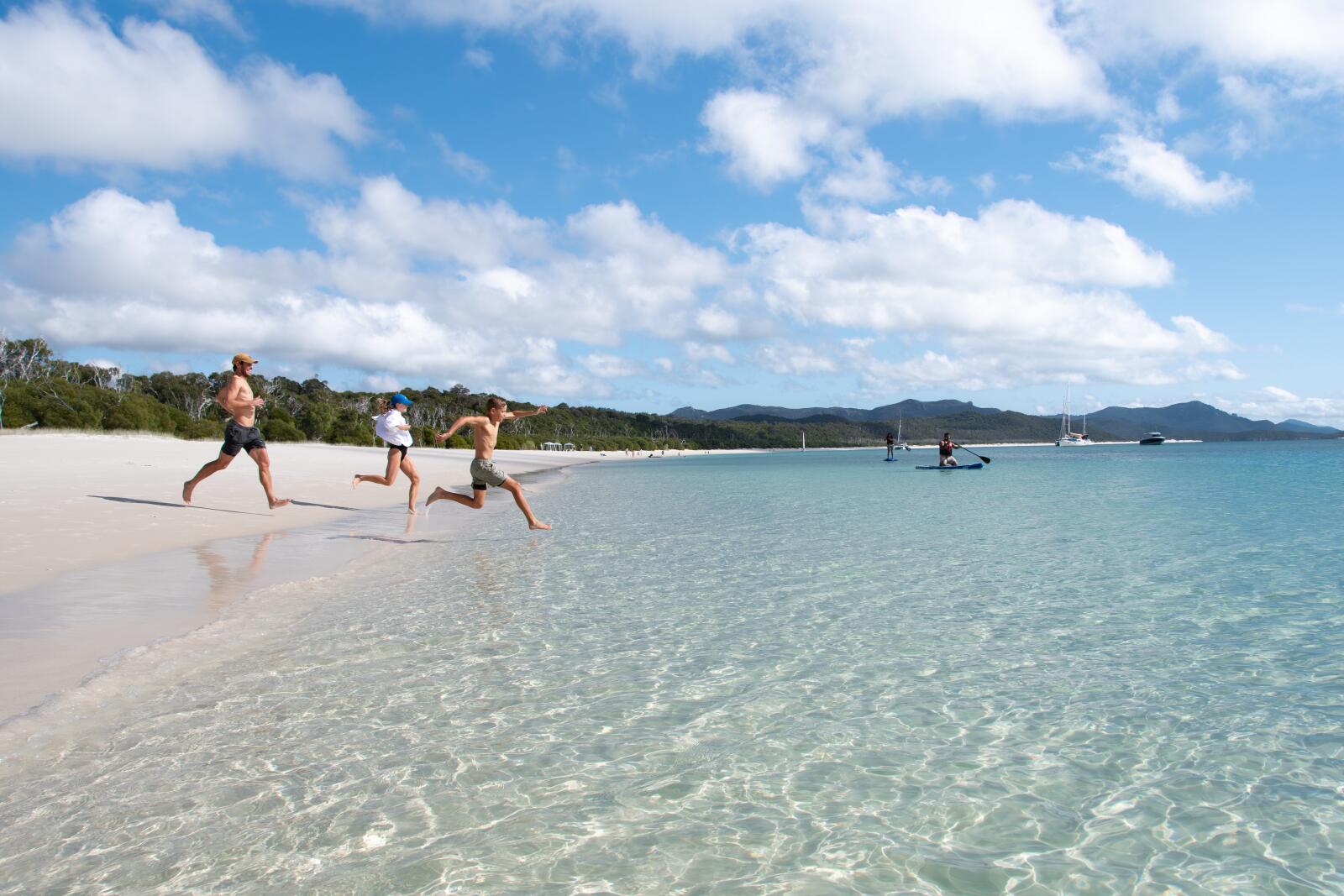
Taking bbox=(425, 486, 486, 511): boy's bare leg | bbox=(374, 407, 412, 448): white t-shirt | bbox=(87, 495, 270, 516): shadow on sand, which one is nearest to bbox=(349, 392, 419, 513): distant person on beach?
bbox=(374, 407, 412, 448): white t-shirt

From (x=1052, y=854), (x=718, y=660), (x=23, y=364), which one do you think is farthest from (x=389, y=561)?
(x=23, y=364)

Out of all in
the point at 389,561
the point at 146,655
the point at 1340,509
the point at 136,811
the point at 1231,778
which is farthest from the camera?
the point at 1340,509

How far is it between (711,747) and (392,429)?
13.1 metres

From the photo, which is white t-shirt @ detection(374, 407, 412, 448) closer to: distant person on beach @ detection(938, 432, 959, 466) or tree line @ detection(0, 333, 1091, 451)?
tree line @ detection(0, 333, 1091, 451)

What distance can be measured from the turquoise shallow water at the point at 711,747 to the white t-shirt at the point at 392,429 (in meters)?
6.03

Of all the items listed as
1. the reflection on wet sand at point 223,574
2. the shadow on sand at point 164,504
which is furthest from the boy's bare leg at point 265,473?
the reflection on wet sand at point 223,574

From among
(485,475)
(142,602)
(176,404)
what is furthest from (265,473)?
(176,404)

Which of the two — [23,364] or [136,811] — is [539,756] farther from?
[23,364]

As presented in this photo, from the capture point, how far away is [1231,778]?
195 inches

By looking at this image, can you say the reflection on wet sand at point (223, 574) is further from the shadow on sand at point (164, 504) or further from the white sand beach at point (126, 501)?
the shadow on sand at point (164, 504)

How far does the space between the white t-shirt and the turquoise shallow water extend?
6.03 meters

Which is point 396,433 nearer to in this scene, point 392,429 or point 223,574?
point 392,429

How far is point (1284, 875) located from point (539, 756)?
3962mm

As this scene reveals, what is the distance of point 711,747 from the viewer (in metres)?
5.39
